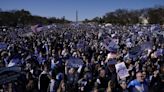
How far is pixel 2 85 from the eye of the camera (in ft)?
33.2

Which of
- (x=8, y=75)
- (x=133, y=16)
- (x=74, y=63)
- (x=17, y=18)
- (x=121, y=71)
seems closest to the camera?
(x=8, y=75)

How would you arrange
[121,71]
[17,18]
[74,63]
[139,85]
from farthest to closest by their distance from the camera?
[17,18], [74,63], [121,71], [139,85]

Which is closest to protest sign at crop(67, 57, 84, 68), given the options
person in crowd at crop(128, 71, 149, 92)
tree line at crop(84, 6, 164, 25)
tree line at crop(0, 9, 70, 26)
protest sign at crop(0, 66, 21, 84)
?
protest sign at crop(0, 66, 21, 84)

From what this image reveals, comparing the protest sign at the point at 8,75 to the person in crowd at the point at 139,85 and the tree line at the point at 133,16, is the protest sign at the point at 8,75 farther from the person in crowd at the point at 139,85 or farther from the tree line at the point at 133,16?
the tree line at the point at 133,16

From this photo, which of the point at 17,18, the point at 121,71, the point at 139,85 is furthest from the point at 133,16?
the point at 139,85

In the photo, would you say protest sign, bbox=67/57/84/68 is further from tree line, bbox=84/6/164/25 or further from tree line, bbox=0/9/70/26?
tree line, bbox=84/6/164/25

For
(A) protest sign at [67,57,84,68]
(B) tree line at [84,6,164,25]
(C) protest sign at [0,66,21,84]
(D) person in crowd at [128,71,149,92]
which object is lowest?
(B) tree line at [84,6,164,25]

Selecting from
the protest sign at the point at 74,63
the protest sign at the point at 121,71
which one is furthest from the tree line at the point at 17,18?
the protest sign at the point at 121,71

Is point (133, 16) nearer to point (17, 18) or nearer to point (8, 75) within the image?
Answer: point (17, 18)

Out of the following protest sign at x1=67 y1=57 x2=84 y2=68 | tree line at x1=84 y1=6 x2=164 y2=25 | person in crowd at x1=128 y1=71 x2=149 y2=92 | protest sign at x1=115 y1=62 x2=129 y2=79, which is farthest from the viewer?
tree line at x1=84 y1=6 x2=164 y2=25

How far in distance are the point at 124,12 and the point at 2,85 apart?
136 meters

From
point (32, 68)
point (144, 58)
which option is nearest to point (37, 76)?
point (32, 68)

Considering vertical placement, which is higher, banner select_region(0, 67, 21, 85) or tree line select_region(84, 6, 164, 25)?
banner select_region(0, 67, 21, 85)

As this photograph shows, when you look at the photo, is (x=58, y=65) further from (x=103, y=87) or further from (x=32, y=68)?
(x=103, y=87)
